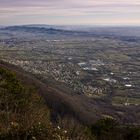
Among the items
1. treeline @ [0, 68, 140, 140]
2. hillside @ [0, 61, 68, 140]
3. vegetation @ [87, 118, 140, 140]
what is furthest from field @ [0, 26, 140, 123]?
hillside @ [0, 61, 68, 140]

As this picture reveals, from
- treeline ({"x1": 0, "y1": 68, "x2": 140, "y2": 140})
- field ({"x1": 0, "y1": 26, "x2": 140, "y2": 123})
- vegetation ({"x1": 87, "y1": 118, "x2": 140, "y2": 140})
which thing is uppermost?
treeline ({"x1": 0, "y1": 68, "x2": 140, "y2": 140})

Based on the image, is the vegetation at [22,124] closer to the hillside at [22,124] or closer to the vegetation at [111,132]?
the hillside at [22,124]

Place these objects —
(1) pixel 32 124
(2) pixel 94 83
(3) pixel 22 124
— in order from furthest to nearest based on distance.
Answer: (2) pixel 94 83
(3) pixel 22 124
(1) pixel 32 124

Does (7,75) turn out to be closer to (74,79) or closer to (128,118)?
(128,118)

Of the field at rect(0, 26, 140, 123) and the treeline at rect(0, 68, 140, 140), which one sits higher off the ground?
the treeline at rect(0, 68, 140, 140)

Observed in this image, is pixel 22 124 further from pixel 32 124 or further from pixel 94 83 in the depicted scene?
pixel 94 83

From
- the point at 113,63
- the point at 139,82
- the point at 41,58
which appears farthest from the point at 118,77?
the point at 41,58

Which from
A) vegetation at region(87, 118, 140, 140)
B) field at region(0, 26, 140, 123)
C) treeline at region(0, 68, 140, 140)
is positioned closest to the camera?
treeline at region(0, 68, 140, 140)

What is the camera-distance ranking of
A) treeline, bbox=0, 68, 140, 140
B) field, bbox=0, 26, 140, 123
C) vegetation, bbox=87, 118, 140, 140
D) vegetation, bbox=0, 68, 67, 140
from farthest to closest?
field, bbox=0, 26, 140, 123 → vegetation, bbox=87, 118, 140, 140 → treeline, bbox=0, 68, 140, 140 → vegetation, bbox=0, 68, 67, 140

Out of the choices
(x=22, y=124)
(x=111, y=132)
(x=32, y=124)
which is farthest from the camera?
(x=111, y=132)

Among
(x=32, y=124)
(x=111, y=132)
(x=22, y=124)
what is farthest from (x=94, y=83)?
(x=32, y=124)

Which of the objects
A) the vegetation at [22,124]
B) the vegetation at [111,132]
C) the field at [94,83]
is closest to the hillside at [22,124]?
the vegetation at [22,124]

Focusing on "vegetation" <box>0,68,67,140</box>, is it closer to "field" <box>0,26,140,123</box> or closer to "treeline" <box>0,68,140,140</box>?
"treeline" <box>0,68,140,140</box>
